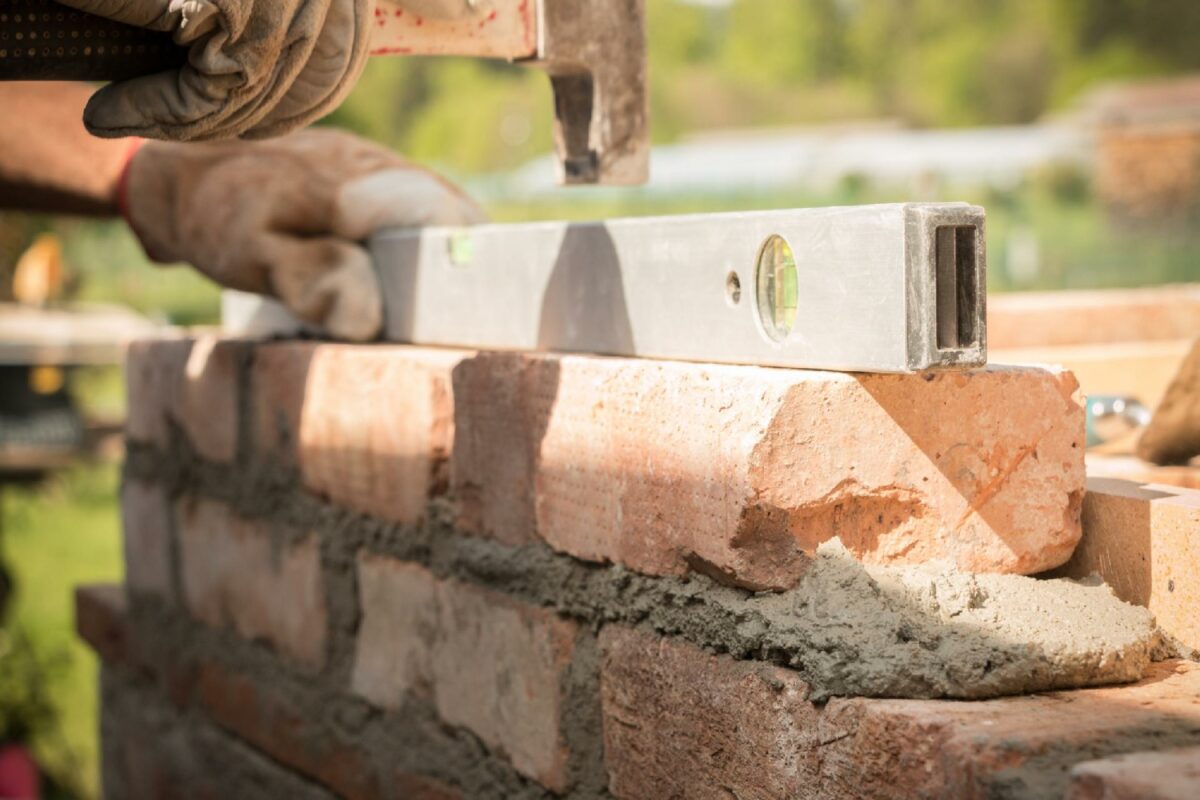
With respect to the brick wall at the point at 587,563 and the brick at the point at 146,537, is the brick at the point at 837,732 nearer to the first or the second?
the brick wall at the point at 587,563

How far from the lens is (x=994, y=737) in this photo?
57.8 inches

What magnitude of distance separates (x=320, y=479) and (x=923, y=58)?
51.5 metres

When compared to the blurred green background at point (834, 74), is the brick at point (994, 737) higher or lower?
lower

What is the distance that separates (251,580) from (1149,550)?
194cm

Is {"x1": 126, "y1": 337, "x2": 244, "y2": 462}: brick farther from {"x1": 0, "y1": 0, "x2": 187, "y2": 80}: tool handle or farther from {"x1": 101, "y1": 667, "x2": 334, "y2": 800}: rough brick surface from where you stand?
{"x1": 0, "y1": 0, "x2": 187, "y2": 80}: tool handle

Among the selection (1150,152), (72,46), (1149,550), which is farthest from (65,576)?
(1150,152)

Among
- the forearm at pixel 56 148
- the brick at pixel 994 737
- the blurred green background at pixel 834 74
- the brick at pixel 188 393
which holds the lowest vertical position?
the brick at pixel 994 737

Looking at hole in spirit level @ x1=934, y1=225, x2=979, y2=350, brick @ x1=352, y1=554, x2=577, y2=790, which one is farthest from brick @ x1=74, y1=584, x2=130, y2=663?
hole in spirit level @ x1=934, y1=225, x2=979, y2=350

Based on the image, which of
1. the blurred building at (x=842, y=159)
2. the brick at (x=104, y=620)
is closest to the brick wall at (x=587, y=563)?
the brick at (x=104, y=620)

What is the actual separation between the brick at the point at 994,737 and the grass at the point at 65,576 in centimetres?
645

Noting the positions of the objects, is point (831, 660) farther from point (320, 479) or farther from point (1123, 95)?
point (1123, 95)

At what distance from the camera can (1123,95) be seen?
1483 inches

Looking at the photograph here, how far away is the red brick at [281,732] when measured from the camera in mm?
2812

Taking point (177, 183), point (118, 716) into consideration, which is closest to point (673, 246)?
point (177, 183)
